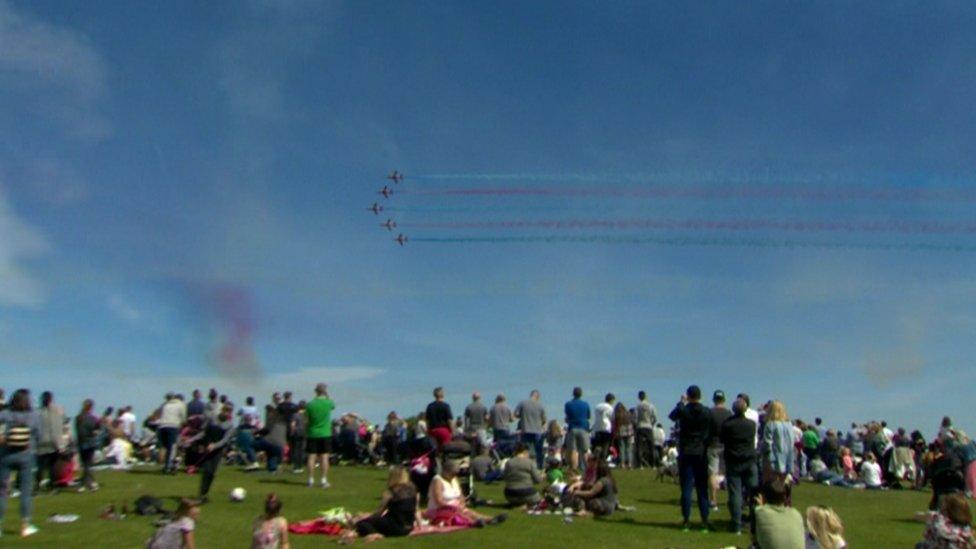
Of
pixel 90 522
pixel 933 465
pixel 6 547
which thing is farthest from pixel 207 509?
pixel 933 465

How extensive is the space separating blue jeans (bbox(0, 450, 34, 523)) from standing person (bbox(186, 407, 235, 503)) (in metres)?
3.62

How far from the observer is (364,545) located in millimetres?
12086

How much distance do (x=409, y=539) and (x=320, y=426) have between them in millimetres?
5697

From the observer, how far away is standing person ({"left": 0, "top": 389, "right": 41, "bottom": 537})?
1230cm

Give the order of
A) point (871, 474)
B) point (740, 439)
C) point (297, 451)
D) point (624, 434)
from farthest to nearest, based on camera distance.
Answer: point (624, 434), point (297, 451), point (871, 474), point (740, 439)

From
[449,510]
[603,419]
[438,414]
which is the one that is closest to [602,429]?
[603,419]

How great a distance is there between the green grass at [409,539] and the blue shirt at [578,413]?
165 centimetres

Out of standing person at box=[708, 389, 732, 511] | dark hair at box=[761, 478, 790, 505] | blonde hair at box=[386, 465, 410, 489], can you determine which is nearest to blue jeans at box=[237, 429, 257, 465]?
blonde hair at box=[386, 465, 410, 489]

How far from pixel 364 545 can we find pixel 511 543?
1.99m

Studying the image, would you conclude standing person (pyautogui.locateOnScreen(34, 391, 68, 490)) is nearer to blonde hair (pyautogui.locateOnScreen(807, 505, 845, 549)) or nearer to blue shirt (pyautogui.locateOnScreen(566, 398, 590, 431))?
blue shirt (pyautogui.locateOnScreen(566, 398, 590, 431))

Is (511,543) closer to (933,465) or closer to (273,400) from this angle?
(933,465)

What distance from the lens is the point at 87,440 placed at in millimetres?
18016

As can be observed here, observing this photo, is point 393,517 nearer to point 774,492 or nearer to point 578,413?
point 774,492

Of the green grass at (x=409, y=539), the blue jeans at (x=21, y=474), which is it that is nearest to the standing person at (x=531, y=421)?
the green grass at (x=409, y=539)
